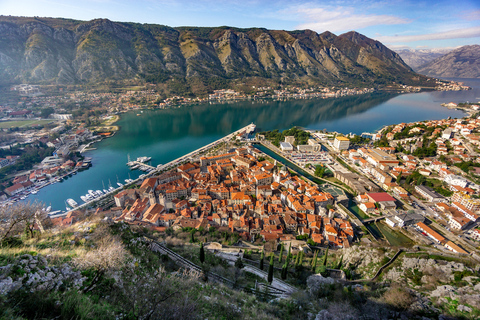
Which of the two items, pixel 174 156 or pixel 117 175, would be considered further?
pixel 174 156

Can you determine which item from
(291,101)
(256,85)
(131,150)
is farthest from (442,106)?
(131,150)

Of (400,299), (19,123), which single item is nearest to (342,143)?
(400,299)

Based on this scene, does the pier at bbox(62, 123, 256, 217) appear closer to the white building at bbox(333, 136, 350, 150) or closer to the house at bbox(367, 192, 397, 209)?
the white building at bbox(333, 136, 350, 150)

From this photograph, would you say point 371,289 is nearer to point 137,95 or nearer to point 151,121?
point 151,121

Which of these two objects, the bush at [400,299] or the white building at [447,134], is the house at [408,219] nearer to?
the bush at [400,299]

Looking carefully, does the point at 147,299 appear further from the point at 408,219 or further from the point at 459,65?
the point at 459,65

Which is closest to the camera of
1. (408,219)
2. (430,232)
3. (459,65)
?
(430,232)
